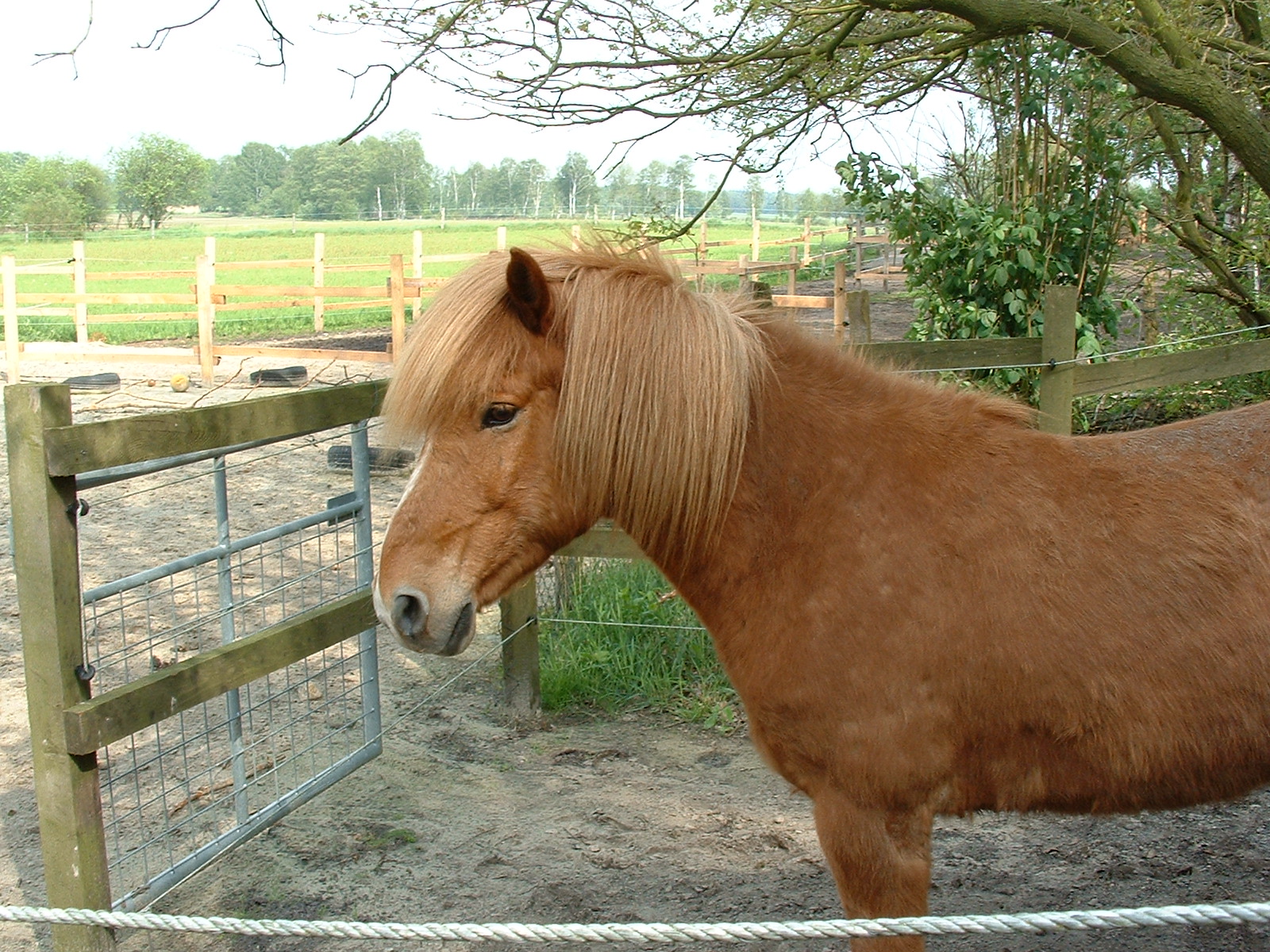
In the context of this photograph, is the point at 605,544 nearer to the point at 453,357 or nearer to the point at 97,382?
the point at 453,357

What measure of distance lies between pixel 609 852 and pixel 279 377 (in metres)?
11.7

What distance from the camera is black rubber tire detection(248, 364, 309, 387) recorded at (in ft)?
43.6

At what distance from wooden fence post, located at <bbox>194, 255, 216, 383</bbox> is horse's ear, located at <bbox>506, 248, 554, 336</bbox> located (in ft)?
45.6

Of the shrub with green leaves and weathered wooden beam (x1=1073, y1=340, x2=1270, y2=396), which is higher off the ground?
the shrub with green leaves

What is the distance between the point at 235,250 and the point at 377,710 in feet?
142

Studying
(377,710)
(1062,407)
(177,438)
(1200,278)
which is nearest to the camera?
(177,438)

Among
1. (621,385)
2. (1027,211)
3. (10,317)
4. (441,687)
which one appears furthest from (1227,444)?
Result: (10,317)

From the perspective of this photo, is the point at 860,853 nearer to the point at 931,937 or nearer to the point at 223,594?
the point at 931,937

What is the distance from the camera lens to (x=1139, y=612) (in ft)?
6.49

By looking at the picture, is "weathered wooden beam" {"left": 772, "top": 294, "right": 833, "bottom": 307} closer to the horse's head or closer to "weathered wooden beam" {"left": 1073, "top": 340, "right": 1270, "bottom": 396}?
"weathered wooden beam" {"left": 1073, "top": 340, "right": 1270, "bottom": 396}


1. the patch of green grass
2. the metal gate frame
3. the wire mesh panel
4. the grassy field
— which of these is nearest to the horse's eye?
the grassy field

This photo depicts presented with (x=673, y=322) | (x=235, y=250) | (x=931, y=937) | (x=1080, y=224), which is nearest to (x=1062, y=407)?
(x=1080, y=224)

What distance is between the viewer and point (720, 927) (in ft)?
4.89

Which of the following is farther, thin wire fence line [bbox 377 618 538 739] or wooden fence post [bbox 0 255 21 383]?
wooden fence post [bbox 0 255 21 383]
